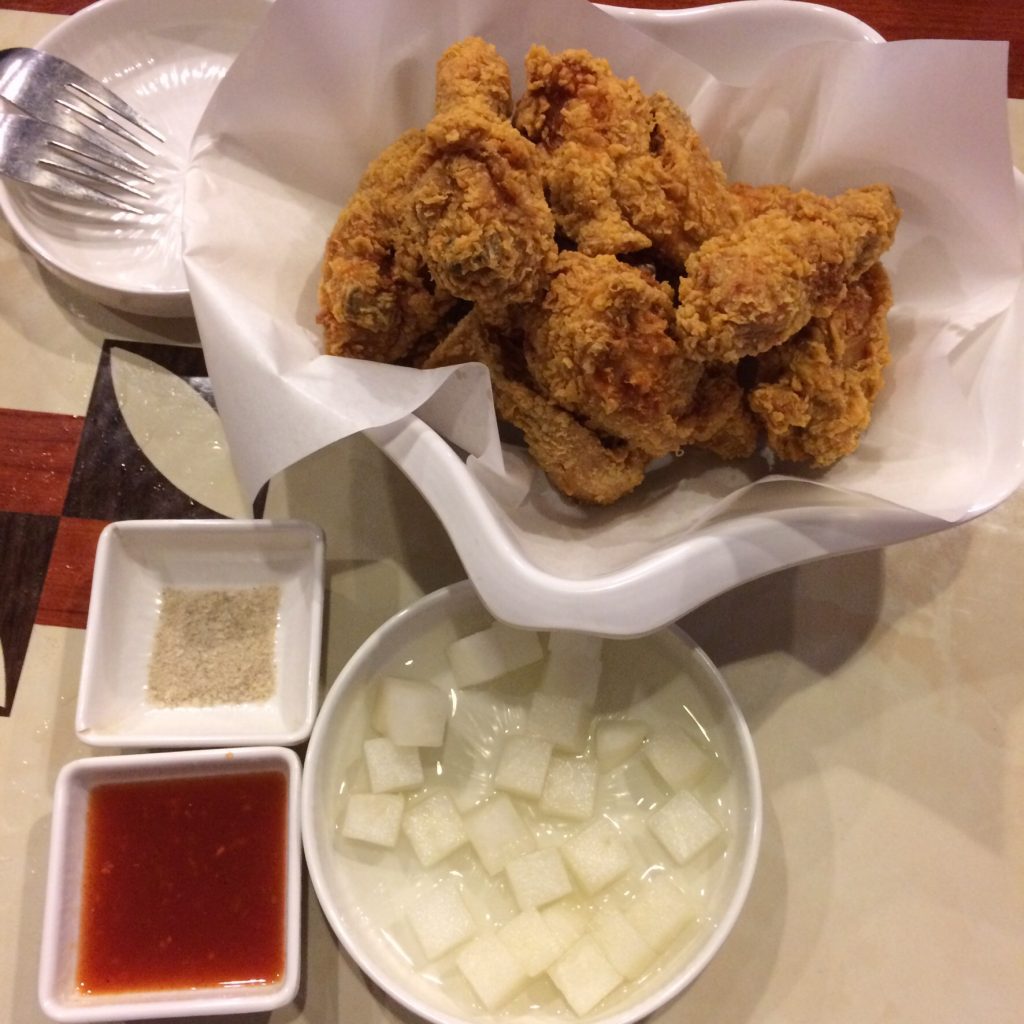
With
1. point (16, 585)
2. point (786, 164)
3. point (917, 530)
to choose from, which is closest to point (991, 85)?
point (786, 164)

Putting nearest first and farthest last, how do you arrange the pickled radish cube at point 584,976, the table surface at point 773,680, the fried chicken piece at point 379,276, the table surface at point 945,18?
the fried chicken piece at point 379,276
the pickled radish cube at point 584,976
the table surface at point 773,680
the table surface at point 945,18

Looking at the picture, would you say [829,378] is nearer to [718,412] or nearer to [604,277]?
[718,412]

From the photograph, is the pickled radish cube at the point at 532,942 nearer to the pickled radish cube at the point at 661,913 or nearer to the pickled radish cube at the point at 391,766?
the pickled radish cube at the point at 661,913

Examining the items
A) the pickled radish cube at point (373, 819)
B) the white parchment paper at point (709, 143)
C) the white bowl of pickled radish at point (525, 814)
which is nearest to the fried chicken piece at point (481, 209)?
the white parchment paper at point (709, 143)

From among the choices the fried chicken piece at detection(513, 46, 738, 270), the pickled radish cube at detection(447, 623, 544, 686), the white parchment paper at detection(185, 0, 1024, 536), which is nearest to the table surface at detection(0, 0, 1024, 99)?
the white parchment paper at detection(185, 0, 1024, 536)

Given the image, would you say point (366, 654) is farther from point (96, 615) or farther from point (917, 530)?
point (917, 530)

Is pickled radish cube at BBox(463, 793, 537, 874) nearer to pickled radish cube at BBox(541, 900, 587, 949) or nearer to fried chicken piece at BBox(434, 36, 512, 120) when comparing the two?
→ pickled radish cube at BBox(541, 900, 587, 949)
